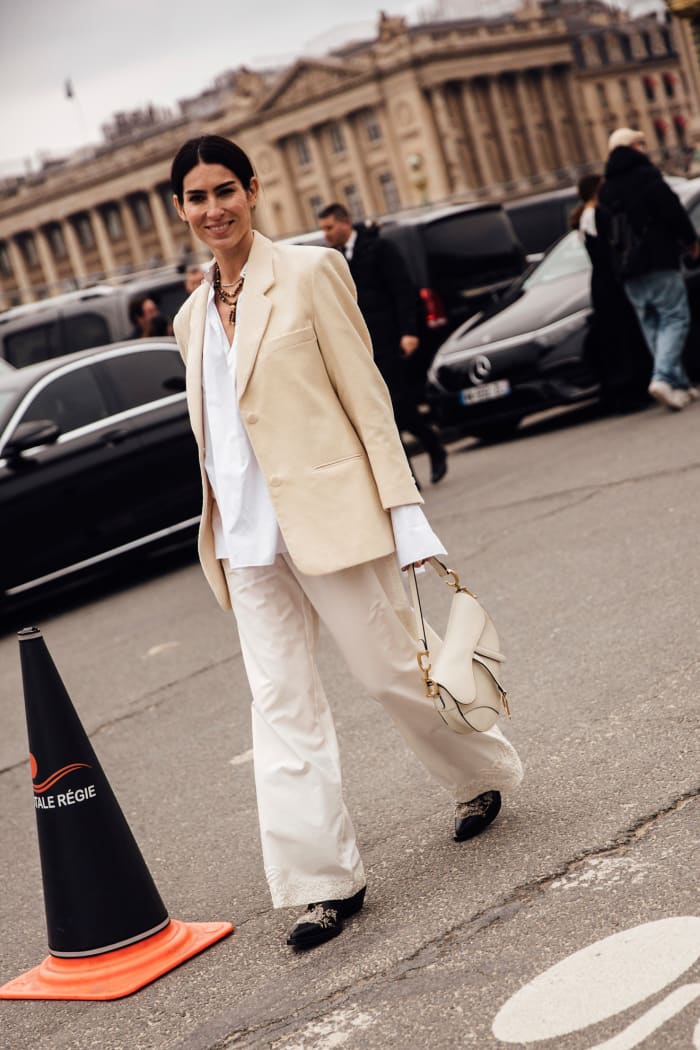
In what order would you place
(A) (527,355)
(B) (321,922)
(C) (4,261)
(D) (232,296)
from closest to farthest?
(B) (321,922) → (D) (232,296) → (A) (527,355) → (C) (4,261)

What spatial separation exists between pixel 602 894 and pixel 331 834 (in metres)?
0.65

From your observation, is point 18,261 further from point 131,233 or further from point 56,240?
point 131,233

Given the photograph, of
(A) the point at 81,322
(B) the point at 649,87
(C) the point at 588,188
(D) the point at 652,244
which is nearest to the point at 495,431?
(C) the point at 588,188

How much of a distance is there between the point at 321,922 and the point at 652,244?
7996 mm

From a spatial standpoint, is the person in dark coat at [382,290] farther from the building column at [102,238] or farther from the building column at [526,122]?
the building column at [102,238]

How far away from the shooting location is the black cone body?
3.74 meters

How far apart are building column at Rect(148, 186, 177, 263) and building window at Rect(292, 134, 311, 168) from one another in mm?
11460

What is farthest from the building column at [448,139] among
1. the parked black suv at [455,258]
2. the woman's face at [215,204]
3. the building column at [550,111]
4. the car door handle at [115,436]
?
the woman's face at [215,204]

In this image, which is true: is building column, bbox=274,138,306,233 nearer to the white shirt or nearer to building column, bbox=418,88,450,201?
building column, bbox=418,88,450,201

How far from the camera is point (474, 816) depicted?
12.9 ft

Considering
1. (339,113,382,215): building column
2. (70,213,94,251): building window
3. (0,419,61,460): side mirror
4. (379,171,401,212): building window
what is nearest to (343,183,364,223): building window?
(339,113,382,215): building column

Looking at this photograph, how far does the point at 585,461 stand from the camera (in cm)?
1001

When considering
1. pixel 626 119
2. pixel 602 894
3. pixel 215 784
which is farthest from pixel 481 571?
pixel 626 119

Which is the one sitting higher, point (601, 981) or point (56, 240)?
point (56, 240)
